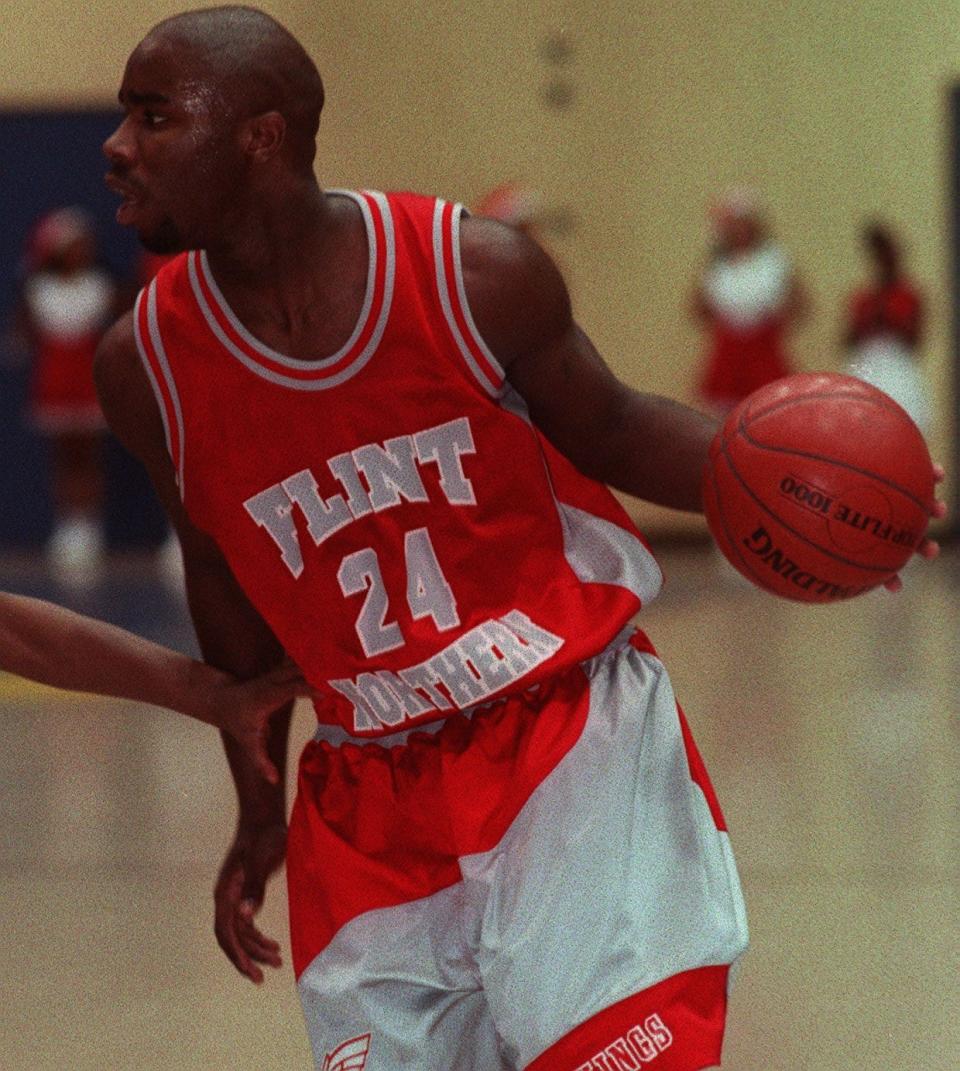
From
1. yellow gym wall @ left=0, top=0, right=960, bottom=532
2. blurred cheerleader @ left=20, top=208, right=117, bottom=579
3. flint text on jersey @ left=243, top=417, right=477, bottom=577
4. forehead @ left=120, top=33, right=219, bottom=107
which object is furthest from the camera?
yellow gym wall @ left=0, top=0, right=960, bottom=532

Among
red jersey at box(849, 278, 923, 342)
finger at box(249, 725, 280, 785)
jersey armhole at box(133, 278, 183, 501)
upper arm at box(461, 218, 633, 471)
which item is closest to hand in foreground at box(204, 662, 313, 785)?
finger at box(249, 725, 280, 785)

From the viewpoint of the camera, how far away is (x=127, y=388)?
2.30 metres

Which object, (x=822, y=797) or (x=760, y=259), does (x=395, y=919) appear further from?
(x=760, y=259)

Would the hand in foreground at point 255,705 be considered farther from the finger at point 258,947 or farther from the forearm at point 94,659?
the finger at point 258,947

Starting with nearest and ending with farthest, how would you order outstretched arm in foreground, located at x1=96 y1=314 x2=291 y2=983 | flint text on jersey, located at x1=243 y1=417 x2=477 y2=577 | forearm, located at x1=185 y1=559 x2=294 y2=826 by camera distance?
flint text on jersey, located at x1=243 y1=417 x2=477 y2=577
outstretched arm in foreground, located at x1=96 y1=314 x2=291 y2=983
forearm, located at x1=185 y1=559 x2=294 y2=826

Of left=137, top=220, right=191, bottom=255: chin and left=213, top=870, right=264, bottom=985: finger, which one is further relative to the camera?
left=213, top=870, right=264, bottom=985: finger

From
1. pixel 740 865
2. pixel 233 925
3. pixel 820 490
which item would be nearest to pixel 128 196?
pixel 820 490

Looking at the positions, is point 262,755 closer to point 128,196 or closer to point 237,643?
point 237,643

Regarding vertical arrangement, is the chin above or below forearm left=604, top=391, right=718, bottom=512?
above

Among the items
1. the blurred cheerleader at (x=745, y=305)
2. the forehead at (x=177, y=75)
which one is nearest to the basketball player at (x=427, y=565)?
the forehead at (x=177, y=75)

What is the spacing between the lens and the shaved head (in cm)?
211

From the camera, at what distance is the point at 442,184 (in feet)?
36.1

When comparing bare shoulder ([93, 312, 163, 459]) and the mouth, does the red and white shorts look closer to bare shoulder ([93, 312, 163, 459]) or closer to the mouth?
bare shoulder ([93, 312, 163, 459])

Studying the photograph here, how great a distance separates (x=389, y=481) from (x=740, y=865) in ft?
8.65
